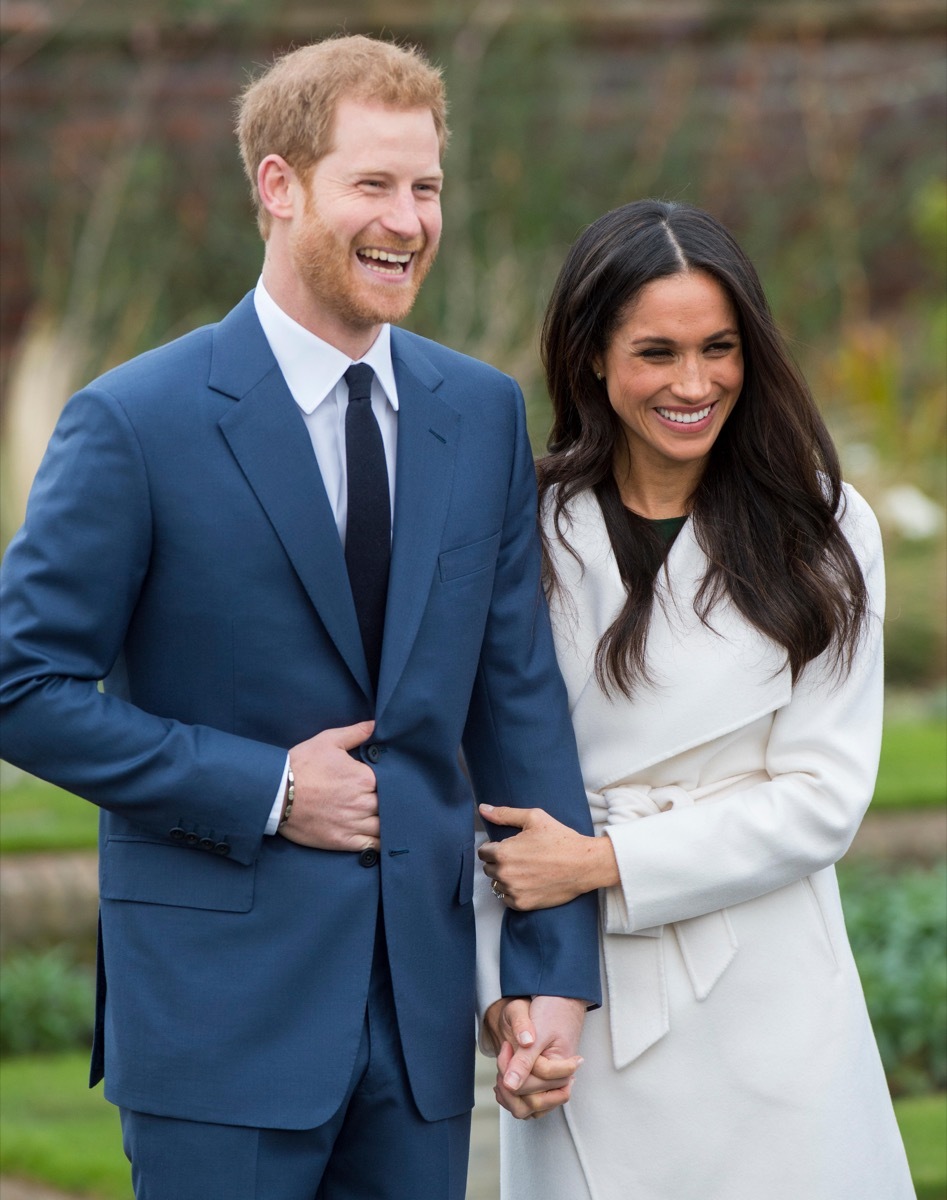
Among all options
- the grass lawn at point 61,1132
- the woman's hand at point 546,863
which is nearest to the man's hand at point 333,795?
the woman's hand at point 546,863

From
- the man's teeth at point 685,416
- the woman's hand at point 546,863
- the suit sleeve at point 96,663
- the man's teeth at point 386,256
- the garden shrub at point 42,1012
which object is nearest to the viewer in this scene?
the suit sleeve at point 96,663

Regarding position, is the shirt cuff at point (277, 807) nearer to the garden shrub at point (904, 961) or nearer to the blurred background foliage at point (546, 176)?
the garden shrub at point (904, 961)

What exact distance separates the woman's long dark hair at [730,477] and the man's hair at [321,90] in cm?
39

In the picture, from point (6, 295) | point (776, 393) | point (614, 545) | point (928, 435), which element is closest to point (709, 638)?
point (614, 545)

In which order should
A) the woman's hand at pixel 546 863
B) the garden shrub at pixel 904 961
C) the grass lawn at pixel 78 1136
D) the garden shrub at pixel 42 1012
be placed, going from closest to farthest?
the woman's hand at pixel 546 863
the grass lawn at pixel 78 1136
the garden shrub at pixel 904 961
the garden shrub at pixel 42 1012

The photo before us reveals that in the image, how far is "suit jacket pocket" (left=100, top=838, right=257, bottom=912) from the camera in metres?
2.25

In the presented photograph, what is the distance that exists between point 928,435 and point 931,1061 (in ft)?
16.8

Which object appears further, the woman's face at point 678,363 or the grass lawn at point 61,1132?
the grass lawn at point 61,1132

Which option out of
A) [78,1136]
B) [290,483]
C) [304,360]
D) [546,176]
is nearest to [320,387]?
[304,360]

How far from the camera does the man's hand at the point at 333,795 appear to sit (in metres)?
2.24

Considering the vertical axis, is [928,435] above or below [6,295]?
below

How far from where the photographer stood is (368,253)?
226 cm

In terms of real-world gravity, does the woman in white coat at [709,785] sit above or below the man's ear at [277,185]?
below

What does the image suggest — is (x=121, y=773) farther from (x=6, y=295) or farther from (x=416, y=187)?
(x=6, y=295)
